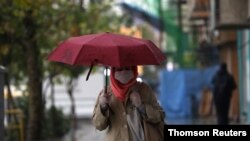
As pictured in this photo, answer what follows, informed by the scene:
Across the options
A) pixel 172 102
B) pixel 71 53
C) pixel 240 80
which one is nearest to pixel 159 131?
pixel 71 53

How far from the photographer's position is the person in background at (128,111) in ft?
20.3

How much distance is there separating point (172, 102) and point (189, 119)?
1593 mm

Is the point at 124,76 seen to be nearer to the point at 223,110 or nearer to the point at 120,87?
the point at 120,87

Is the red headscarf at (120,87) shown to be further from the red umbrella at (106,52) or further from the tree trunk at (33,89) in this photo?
the tree trunk at (33,89)

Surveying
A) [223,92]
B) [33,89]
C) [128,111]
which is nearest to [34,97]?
[33,89]

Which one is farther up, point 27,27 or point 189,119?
point 27,27

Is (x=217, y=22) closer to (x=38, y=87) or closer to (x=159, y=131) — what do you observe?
(x=38, y=87)

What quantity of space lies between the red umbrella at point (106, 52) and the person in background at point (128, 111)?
0.19 metres

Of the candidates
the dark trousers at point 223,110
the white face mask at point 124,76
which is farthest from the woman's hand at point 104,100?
the dark trousers at point 223,110

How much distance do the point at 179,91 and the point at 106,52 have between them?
20.6m

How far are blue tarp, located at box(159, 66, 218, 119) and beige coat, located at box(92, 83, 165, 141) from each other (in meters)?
19.7

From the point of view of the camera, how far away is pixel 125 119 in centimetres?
623

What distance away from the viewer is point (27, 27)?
53.7 ft

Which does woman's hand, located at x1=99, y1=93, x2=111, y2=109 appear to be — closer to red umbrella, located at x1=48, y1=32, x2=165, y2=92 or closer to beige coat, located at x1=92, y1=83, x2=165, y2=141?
beige coat, located at x1=92, y1=83, x2=165, y2=141
